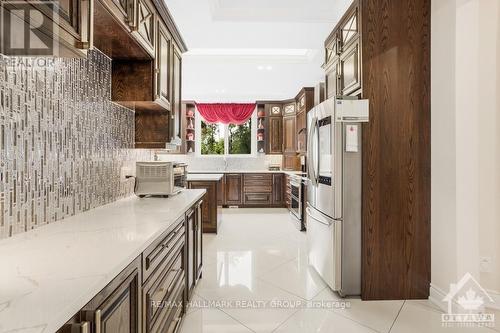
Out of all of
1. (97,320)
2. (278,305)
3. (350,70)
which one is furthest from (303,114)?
(97,320)

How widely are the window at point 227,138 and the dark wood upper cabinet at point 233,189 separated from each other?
3.25 feet

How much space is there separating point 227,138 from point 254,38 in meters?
4.12

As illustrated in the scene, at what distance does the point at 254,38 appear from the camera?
146 inches

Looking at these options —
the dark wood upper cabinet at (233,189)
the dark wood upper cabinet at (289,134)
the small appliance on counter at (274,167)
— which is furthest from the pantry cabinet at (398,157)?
the small appliance on counter at (274,167)

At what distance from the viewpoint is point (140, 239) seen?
1.16 metres

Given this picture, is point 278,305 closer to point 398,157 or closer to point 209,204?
point 398,157

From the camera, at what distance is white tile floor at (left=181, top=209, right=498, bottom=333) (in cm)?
202

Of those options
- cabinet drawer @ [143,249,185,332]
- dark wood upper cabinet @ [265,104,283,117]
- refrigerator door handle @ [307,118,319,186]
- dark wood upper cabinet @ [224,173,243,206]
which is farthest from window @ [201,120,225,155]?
cabinet drawer @ [143,249,185,332]

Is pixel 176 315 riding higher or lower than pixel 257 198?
lower

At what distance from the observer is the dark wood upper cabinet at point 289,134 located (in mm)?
6504

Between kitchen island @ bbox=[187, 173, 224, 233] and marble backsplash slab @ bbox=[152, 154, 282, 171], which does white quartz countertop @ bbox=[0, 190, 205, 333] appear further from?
marble backsplash slab @ bbox=[152, 154, 282, 171]

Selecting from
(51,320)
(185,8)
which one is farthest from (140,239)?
(185,8)

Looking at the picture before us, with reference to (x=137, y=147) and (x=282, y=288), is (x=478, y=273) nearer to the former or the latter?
(x=282, y=288)

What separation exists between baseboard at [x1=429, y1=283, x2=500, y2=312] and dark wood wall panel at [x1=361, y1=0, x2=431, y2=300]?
0.06 m
